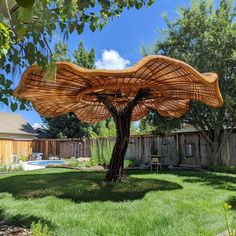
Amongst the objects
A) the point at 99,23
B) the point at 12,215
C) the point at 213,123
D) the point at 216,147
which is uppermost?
the point at 99,23

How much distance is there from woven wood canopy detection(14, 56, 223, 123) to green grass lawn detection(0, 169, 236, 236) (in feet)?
7.12

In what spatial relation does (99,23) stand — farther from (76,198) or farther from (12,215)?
(76,198)

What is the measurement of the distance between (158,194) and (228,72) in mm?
7104

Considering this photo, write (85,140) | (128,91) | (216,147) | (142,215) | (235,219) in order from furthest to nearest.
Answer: (85,140) → (216,147) → (128,91) → (142,215) → (235,219)

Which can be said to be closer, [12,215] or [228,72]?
[12,215]

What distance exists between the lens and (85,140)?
64.9ft

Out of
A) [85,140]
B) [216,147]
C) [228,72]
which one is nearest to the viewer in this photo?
[228,72]

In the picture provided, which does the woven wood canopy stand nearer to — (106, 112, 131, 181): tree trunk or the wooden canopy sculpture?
the wooden canopy sculpture

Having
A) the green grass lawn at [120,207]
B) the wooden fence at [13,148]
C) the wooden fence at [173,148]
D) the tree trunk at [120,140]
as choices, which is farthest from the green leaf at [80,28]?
the wooden fence at [13,148]

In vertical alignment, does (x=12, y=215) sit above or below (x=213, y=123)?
below

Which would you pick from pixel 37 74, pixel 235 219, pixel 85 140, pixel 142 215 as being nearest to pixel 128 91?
pixel 37 74

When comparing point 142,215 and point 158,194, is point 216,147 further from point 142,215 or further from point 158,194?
point 142,215

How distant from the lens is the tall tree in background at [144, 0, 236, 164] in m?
11.1

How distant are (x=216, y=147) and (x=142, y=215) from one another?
8.96 m
